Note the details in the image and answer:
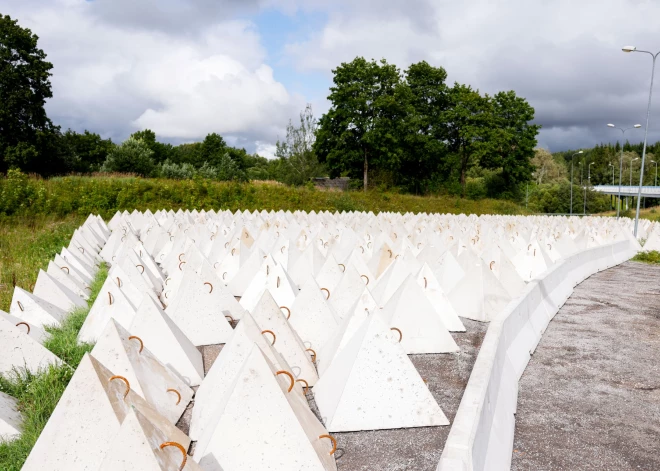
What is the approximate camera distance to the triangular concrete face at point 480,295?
8.60 m

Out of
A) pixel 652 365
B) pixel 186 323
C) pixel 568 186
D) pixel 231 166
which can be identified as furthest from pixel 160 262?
pixel 568 186

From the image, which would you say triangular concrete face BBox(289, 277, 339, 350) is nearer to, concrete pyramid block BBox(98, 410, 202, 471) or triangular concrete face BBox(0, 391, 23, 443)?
triangular concrete face BBox(0, 391, 23, 443)

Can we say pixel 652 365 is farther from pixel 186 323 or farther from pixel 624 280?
pixel 624 280

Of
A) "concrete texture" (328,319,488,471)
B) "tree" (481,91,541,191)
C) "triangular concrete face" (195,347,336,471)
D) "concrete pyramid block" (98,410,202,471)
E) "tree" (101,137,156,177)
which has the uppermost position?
"tree" (481,91,541,191)

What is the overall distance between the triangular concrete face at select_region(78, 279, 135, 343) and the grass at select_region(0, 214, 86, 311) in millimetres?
2877

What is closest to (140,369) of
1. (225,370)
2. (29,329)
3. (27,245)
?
(225,370)

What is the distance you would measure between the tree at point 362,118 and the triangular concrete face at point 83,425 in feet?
146

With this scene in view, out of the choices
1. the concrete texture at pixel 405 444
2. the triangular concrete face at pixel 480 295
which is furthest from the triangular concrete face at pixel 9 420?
the triangular concrete face at pixel 480 295

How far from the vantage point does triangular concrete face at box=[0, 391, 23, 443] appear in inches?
158

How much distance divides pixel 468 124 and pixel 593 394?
54.9m

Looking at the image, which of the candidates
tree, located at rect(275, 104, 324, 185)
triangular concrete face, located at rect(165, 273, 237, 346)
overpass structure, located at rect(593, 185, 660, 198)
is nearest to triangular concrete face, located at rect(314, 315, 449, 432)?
triangular concrete face, located at rect(165, 273, 237, 346)

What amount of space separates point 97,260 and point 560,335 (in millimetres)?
10266

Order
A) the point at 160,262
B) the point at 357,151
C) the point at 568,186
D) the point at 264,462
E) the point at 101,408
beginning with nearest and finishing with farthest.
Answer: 1. the point at 101,408
2. the point at 264,462
3. the point at 160,262
4. the point at 357,151
5. the point at 568,186

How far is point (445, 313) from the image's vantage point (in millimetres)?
7973
